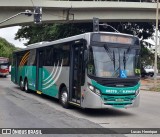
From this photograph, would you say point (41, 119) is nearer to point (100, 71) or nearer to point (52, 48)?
point (100, 71)

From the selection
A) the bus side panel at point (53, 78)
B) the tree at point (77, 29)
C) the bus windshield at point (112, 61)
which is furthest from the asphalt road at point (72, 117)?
the tree at point (77, 29)

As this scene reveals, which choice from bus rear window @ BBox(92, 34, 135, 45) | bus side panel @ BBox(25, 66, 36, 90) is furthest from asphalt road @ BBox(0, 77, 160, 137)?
bus side panel @ BBox(25, 66, 36, 90)

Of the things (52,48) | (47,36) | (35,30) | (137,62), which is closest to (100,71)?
(137,62)

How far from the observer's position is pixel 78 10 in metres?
38.6

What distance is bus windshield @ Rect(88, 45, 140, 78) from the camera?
40.7ft

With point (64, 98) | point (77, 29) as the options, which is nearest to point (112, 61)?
point (64, 98)

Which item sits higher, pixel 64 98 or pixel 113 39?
pixel 113 39

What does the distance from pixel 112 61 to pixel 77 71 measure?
1486mm

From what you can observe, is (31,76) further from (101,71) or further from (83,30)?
(83,30)

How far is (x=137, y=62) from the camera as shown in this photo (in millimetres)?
13148

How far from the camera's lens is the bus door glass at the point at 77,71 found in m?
13.0

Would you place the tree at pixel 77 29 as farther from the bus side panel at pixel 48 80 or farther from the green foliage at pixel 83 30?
the bus side panel at pixel 48 80

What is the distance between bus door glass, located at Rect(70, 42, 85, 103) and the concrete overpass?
69.5ft

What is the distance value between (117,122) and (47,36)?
43526mm
